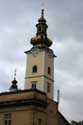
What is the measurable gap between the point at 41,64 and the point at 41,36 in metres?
6.52

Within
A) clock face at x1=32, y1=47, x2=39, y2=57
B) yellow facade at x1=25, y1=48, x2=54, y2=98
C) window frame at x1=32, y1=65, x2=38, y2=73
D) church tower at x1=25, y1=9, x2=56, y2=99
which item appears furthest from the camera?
clock face at x1=32, y1=47, x2=39, y2=57

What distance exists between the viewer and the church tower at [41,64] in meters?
87.2

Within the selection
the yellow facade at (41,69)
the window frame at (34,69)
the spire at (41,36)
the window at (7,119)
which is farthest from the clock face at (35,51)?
the window at (7,119)

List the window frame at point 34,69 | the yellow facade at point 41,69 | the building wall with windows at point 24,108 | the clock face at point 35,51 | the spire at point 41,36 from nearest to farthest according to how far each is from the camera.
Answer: the building wall with windows at point 24,108, the yellow facade at point 41,69, the window frame at point 34,69, the clock face at point 35,51, the spire at point 41,36

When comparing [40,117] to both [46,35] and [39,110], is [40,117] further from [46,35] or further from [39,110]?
[46,35]

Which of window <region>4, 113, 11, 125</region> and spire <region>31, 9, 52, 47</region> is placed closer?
window <region>4, 113, 11, 125</region>

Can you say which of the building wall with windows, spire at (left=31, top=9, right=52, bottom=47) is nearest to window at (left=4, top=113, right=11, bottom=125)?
the building wall with windows

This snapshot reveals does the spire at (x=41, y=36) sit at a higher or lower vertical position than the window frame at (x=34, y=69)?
higher

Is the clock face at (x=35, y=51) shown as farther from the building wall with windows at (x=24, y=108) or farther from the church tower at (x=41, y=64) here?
the building wall with windows at (x=24, y=108)

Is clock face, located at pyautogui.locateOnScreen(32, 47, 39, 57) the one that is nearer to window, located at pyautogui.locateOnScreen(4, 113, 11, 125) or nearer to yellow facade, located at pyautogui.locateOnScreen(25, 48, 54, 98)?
yellow facade, located at pyautogui.locateOnScreen(25, 48, 54, 98)

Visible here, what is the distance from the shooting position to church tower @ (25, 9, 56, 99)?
87188 mm

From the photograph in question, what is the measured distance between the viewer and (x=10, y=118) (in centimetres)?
4159

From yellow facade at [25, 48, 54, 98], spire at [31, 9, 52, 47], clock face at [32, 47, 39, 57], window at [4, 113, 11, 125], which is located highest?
spire at [31, 9, 52, 47]

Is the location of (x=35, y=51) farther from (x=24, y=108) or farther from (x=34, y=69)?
(x=24, y=108)
